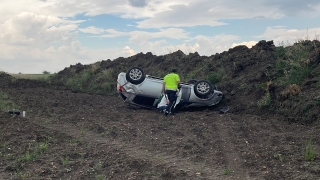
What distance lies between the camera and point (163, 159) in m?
7.20

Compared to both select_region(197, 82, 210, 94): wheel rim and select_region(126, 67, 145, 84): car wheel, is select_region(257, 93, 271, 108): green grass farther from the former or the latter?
select_region(126, 67, 145, 84): car wheel

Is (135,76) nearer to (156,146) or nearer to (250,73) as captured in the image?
(250,73)

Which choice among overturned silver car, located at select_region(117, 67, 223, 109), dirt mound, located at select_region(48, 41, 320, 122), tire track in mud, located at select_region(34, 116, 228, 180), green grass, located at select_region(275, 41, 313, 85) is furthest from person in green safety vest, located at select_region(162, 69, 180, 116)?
tire track in mud, located at select_region(34, 116, 228, 180)

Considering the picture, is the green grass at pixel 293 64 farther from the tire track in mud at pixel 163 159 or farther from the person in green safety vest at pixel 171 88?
the tire track in mud at pixel 163 159

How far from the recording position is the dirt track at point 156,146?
639 centimetres

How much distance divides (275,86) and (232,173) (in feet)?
25.2

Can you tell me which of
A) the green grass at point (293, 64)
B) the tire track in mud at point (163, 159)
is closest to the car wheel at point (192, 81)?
the green grass at point (293, 64)

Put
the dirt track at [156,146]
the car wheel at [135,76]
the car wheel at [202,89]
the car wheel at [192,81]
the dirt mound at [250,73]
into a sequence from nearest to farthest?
the dirt track at [156,146] → the dirt mound at [250,73] → the car wheel at [202,89] → the car wheel at [135,76] → the car wheel at [192,81]

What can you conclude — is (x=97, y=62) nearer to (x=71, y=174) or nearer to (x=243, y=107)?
(x=243, y=107)

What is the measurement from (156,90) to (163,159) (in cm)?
683

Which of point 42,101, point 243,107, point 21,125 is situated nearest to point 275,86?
point 243,107

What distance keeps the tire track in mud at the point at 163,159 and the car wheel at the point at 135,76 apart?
171 inches

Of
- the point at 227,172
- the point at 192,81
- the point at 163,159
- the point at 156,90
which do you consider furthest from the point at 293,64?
the point at 227,172

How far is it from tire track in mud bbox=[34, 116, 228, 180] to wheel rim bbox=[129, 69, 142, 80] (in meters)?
4.47
